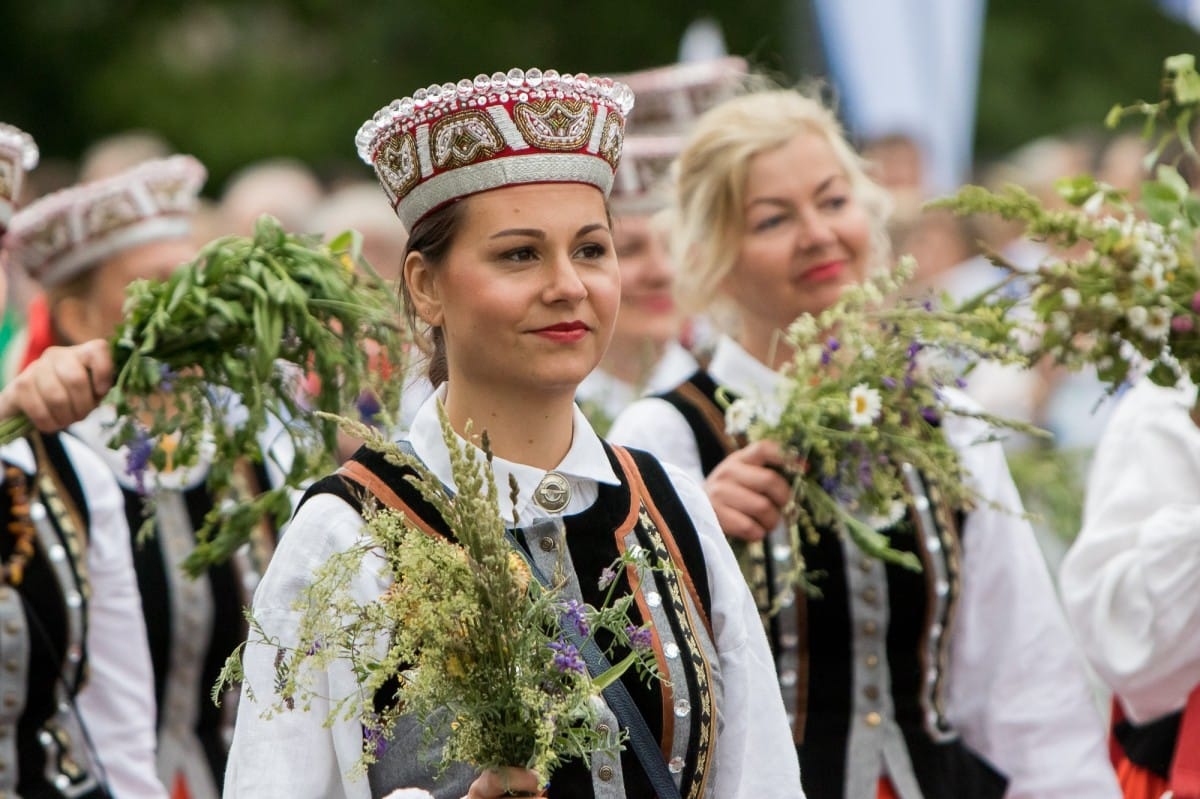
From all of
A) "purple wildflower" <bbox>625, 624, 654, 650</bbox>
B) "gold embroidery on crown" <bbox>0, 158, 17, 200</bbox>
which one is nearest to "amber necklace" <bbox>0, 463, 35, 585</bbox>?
"gold embroidery on crown" <bbox>0, 158, 17, 200</bbox>

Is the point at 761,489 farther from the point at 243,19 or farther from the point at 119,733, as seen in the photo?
the point at 243,19

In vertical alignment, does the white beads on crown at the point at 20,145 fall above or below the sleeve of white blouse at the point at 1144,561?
above

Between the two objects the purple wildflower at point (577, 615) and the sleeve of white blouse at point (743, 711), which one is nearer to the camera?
the purple wildflower at point (577, 615)

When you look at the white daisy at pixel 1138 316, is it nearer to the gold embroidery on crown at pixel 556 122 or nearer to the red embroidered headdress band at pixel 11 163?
the gold embroidery on crown at pixel 556 122

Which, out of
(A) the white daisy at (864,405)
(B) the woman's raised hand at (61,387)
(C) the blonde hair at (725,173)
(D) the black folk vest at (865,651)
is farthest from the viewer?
(C) the blonde hair at (725,173)

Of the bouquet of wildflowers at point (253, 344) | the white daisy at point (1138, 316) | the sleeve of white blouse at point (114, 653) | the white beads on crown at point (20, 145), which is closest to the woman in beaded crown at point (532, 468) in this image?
the bouquet of wildflowers at point (253, 344)

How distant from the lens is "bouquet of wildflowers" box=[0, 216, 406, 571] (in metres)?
4.49

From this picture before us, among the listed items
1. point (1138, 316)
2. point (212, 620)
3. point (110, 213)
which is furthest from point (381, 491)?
point (110, 213)

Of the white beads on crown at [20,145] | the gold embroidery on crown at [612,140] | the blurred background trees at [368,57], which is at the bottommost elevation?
the gold embroidery on crown at [612,140]

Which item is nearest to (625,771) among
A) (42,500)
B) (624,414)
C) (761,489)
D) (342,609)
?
(342,609)

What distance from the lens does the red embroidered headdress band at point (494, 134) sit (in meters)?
3.71

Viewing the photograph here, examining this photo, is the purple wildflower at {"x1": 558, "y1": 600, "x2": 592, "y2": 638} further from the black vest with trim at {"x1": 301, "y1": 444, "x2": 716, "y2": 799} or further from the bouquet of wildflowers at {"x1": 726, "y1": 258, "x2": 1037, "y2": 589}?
the bouquet of wildflowers at {"x1": 726, "y1": 258, "x2": 1037, "y2": 589}

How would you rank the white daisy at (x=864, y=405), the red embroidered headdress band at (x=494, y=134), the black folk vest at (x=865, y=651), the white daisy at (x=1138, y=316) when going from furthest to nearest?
the black folk vest at (x=865, y=651), the white daisy at (x=864, y=405), the white daisy at (x=1138, y=316), the red embroidered headdress band at (x=494, y=134)

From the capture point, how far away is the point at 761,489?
4.75 metres
